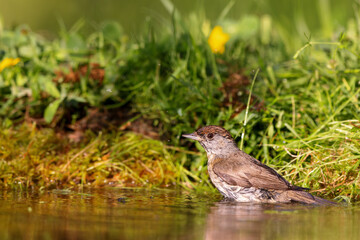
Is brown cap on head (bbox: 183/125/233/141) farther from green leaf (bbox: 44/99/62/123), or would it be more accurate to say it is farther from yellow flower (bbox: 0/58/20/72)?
yellow flower (bbox: 0/58/20/72)

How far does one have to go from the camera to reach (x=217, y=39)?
7.79 meters

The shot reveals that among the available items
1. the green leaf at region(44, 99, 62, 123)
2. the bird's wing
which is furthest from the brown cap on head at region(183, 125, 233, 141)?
the green leaf at region(44, 99, 62, 123)

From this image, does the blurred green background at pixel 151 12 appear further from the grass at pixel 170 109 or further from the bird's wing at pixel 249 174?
the bird's wing at pixel 249 174

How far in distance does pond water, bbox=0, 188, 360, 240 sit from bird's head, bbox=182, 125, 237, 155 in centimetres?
60

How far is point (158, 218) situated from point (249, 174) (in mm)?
1558

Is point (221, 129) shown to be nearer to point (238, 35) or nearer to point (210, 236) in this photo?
point (210, 236)

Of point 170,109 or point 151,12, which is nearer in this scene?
point 170,109

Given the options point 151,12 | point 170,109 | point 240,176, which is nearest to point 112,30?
point 151,12

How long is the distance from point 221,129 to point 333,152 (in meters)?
1.14

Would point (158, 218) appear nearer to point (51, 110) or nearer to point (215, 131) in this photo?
point (215, 131)

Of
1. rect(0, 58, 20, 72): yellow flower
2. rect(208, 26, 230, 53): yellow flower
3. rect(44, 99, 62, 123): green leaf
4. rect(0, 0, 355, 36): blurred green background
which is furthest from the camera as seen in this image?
rect(0, 0, 355, 36): blurred green background

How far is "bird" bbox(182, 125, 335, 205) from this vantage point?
17.9 feet

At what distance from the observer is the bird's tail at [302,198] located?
5.24 meters

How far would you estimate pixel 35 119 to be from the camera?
7.31 meters
